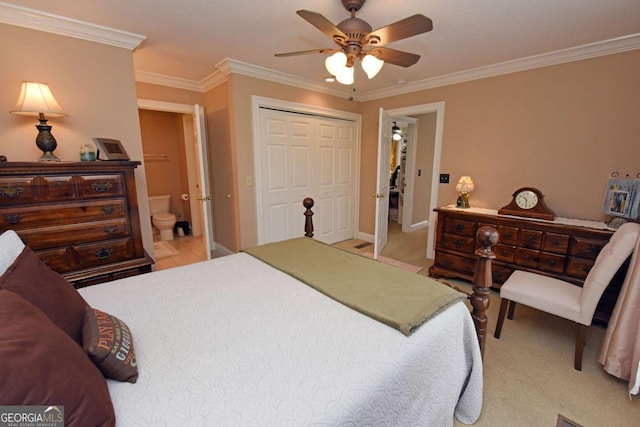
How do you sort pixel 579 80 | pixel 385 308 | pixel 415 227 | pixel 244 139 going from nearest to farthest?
1. pixel 385 308
2. pixel 579 80
3. pixel 244 139
4. pixel 415 227

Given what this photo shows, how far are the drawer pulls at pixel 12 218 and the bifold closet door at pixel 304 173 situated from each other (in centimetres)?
215

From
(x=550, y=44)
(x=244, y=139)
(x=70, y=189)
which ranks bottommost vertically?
(x=70, y=189)

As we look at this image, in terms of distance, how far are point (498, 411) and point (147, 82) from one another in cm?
453

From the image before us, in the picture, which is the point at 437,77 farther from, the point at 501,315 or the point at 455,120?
the point at 501,315

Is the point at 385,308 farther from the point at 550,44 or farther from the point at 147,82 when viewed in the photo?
the point at 147,82

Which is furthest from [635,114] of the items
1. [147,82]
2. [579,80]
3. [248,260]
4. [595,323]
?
[147,82]

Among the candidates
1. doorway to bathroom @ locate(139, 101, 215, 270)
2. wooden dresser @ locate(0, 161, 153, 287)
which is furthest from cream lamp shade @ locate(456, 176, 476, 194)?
doorway to bathroom @ locate(139, 101, 215, 270)

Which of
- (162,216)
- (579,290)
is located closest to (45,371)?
(579,290)

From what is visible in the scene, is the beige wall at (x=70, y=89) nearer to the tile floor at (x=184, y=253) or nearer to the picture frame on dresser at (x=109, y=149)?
the picture frame on dresser at (x=109, y=149)

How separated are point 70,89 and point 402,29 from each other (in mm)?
2544

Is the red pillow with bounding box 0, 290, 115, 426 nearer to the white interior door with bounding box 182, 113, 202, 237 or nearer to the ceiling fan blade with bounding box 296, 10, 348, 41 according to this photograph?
the ceiling fan blade with bounding box 296, 10, 348, 41

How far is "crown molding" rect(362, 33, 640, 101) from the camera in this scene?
95.4 inches

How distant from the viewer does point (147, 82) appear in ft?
11.3

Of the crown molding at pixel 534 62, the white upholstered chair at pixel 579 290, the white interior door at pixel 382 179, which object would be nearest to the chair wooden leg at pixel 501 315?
the white upholstered chair at pixel 579 290
